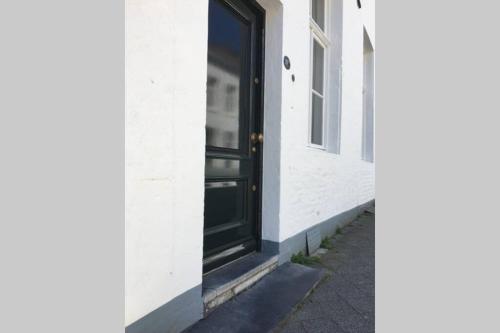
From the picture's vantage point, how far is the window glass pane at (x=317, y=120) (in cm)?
418

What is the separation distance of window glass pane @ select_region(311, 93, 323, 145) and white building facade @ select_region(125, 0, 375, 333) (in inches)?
1.0

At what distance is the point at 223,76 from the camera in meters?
Result: 2.54

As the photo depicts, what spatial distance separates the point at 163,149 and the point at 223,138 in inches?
36.3

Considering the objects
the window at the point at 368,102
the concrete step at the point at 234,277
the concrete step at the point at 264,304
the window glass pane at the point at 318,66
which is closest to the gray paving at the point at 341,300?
the concrete step at the point at 264,304

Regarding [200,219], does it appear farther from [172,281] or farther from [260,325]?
[260,325]

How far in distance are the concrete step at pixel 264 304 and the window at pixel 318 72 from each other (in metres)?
1.75

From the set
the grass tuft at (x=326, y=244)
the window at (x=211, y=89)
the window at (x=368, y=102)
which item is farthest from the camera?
the window at (x=368, y=102)

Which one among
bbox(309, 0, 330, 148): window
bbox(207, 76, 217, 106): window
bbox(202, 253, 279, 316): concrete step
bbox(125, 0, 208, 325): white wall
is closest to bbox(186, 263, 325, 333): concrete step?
bbox(202, 253, 279, 316): concrete step

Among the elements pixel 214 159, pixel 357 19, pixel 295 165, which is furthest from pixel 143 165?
pixel 357 19

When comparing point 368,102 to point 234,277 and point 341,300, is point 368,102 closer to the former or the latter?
point 341,300

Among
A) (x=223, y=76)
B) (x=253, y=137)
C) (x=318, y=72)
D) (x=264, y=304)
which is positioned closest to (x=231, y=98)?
(x=223, y=76)

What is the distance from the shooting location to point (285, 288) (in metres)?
2.54

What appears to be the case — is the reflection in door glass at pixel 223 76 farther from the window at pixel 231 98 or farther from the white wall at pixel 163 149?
the white wall at pixel 163 149

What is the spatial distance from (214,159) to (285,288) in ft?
3.45
